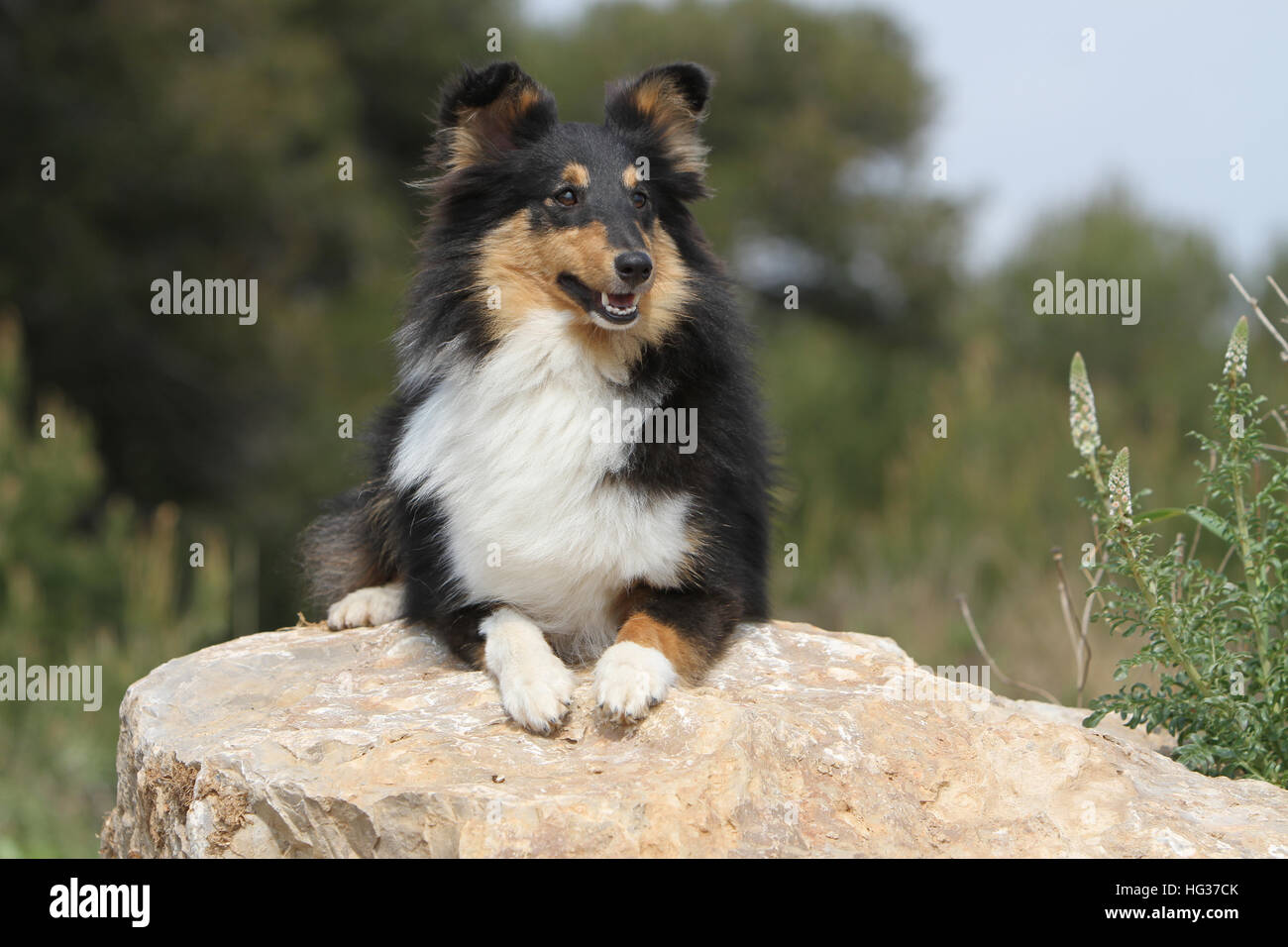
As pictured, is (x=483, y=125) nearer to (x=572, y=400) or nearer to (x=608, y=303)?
(x=608, y=303)

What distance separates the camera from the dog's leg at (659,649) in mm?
4160

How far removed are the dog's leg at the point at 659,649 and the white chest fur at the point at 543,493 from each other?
13 centimetres

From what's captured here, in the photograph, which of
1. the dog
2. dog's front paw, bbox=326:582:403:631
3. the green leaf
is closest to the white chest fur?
the dog

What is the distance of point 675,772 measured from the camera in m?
3.79

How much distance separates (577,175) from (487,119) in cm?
51

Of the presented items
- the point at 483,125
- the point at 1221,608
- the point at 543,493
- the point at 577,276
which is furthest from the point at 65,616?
the point at 1221,608

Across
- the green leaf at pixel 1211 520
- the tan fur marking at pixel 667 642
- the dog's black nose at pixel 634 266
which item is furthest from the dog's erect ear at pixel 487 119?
the green leaf at pixel 1211 520

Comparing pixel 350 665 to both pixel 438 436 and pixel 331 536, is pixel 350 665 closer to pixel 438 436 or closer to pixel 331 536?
pixel 438 436

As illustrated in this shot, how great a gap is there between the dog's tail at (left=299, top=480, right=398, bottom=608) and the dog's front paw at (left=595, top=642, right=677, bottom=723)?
1.76 meters

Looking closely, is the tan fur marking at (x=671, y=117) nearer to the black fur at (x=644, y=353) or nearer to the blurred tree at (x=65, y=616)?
the black fur at (x=644, y=353)

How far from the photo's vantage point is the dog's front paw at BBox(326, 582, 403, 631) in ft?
19.3
